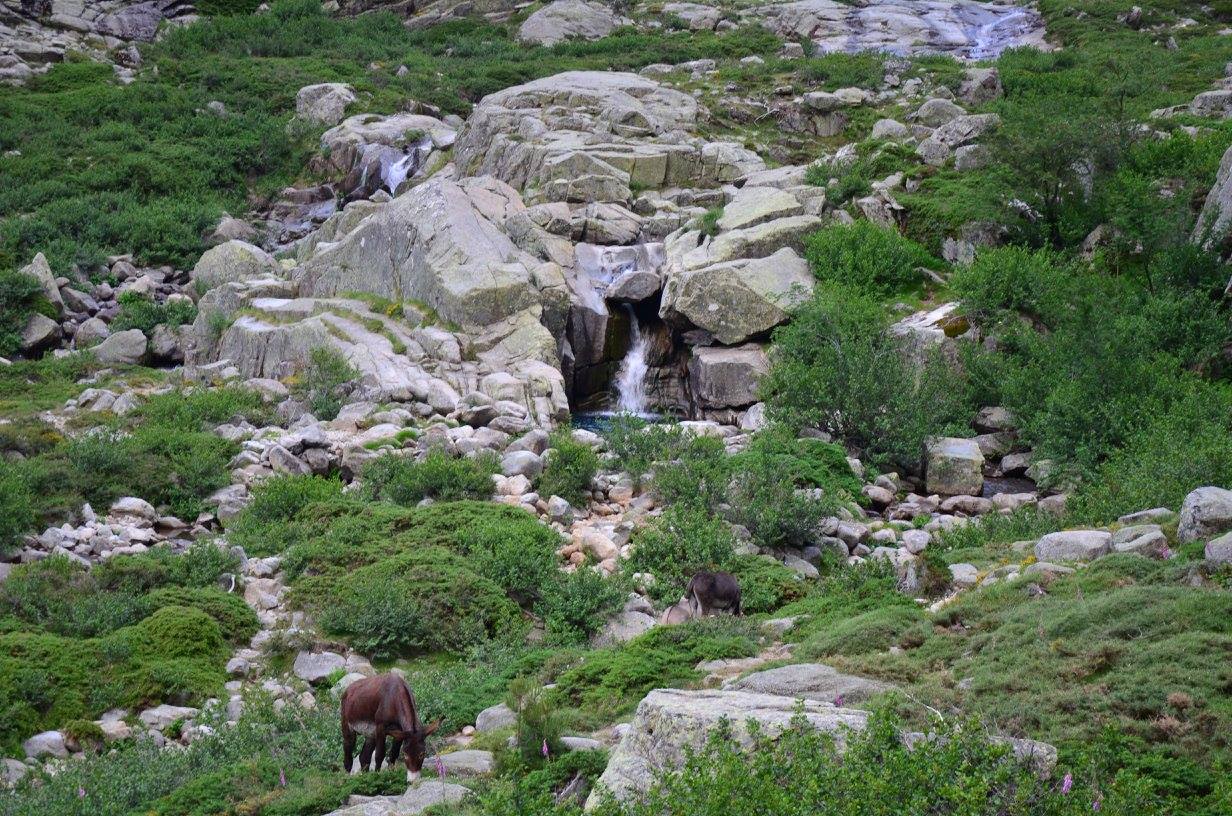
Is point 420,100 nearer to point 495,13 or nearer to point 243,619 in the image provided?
point 495,13

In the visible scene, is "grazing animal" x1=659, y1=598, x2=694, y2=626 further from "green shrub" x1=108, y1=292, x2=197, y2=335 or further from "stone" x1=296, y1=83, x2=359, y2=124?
"stone" x1=296, y1=83, x2=359, y2=124

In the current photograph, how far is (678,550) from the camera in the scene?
41.9 ft

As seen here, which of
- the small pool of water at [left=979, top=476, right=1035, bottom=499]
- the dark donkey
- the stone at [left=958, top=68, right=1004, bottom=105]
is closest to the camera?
the dark donkey

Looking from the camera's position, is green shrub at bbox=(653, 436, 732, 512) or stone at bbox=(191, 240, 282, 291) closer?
green shrub at bbox=(653, 436, 732, 512)

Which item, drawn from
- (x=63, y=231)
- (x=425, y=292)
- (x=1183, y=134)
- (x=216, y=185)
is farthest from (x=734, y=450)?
(x=216, y=185)

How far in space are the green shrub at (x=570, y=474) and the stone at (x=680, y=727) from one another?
30.3 feet

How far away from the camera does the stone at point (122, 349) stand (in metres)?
24.7

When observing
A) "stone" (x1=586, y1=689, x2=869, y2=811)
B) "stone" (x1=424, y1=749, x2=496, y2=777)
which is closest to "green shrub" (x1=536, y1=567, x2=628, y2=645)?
"stone" (x1=424, y1=749, x2=496, y2=777)

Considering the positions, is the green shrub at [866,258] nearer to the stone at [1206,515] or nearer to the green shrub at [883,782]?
the stone at [1206,515]

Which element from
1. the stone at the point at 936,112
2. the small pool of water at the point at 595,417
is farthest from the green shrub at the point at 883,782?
the stone at the point at 936,112

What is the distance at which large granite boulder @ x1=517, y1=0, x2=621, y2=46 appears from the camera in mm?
51188

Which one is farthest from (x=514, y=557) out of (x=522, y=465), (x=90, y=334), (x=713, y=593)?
(x=90, y=334)

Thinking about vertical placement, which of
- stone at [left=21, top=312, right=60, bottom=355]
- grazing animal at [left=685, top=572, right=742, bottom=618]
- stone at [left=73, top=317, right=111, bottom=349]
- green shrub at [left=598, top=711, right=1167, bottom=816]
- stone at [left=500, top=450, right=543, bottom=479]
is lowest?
stone at [left=73, top=317, right=111, bottom=349]

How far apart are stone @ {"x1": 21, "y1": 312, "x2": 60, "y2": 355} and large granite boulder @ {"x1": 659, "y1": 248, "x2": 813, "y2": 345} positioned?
49.3ft
